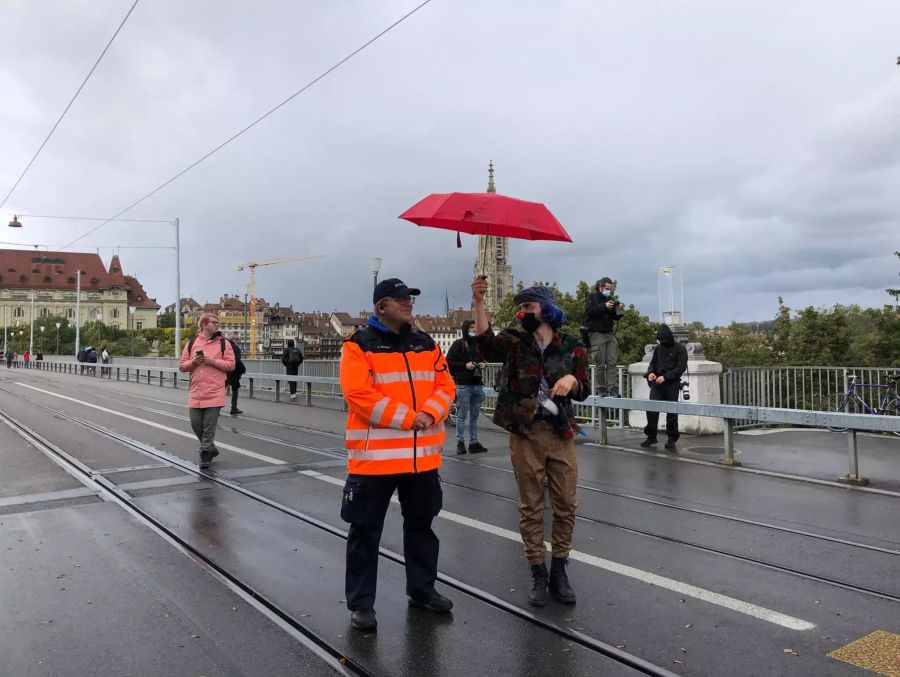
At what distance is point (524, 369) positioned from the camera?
4.24 meters

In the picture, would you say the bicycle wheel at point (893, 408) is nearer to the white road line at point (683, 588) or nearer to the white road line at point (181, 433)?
the white road line at point (683, 588)

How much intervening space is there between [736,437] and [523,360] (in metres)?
8.66

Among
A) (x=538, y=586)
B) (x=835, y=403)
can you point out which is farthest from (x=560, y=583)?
(x=835, y=403)

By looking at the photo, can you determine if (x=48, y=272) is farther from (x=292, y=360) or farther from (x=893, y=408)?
(x=893, y=408)

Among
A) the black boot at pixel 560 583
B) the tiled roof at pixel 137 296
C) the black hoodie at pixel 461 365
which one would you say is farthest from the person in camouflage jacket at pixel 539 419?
the tiled roof at pixel 137 296

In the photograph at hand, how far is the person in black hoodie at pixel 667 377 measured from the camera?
10594 mm

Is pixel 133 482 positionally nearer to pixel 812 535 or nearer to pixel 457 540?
pixel 457 540

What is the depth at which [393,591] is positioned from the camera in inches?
175

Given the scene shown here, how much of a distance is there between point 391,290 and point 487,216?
3.92 feet

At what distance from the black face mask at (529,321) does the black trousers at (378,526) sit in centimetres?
106

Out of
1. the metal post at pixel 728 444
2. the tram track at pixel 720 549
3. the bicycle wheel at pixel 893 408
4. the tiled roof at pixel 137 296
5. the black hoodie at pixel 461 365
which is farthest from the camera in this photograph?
the tiled roof at pixel 137 296

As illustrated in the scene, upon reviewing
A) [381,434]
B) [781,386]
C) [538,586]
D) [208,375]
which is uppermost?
[208,375]

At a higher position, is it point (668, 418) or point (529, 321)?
point (529, 321)

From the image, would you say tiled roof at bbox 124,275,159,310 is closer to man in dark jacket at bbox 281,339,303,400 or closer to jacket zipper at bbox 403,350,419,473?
man in dark jacket at bbox 281,339,303,400
